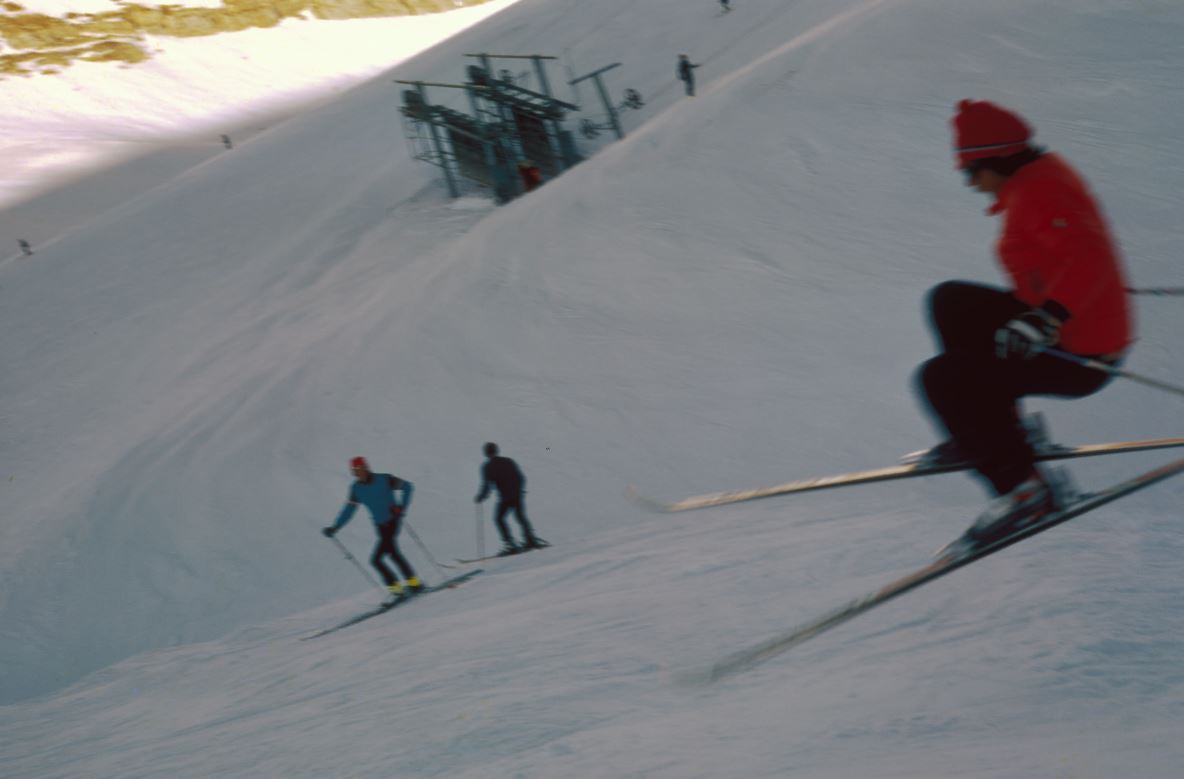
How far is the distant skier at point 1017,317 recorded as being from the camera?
266 cm

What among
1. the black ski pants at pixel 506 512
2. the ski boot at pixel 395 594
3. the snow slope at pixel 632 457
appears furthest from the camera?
the black ski pants at pixel 506 512

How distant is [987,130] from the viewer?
2.80m

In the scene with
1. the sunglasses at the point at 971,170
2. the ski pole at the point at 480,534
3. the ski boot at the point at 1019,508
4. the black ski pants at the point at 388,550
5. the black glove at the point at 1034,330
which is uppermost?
the sunglasses at the point at 971,170

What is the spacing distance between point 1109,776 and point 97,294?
2377cm

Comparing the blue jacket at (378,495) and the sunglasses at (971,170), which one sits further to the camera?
the blue jacket at (378,495)

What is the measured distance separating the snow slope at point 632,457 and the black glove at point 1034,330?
3.18 ft

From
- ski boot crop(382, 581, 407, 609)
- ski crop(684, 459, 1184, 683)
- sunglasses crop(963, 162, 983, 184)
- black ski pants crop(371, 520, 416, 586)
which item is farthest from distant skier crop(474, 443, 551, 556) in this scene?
sunglasses crop(963, 162, 983, 184)

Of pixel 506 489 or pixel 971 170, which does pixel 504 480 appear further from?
pixel 971 170

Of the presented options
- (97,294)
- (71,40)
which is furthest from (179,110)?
(97,294)

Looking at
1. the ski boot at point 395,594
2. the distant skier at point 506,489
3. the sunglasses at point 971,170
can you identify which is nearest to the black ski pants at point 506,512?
the distant skier at point 506,489

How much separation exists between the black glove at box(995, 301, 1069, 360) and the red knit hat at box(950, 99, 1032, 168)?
47cm

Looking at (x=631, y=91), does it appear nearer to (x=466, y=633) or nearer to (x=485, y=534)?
(x=485, y=534)

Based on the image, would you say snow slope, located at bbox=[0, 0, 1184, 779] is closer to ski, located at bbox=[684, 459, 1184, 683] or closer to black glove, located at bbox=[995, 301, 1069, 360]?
ski, located at bbox=[684, 459, 1184, 683]

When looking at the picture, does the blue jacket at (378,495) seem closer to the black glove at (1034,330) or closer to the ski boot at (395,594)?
the ski boot at (395,594)
